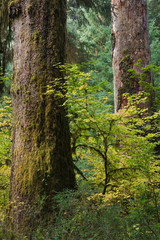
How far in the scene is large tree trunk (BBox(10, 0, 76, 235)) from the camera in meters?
2.68

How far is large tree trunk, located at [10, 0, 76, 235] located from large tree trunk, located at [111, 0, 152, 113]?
209 cm

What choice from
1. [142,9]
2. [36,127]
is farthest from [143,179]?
[142,9]

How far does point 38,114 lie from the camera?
292 cm

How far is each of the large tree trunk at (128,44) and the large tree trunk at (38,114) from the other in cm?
209

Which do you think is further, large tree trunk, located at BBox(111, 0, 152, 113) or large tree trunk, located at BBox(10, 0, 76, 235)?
large tree trunk, located at BBox(111, 0, 152, 113)

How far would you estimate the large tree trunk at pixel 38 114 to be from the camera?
2.68 m

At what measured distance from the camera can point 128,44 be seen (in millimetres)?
5082

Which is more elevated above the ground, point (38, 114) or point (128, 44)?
point (128, 44)

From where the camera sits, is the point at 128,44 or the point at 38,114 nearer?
the point at 38,114

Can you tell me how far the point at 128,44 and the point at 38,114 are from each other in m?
3.20

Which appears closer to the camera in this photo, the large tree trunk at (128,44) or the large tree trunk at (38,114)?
the large tree trunk at (38,114)

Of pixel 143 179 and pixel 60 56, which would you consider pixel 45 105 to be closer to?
pixel 60 56

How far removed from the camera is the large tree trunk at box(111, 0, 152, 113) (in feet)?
16.2

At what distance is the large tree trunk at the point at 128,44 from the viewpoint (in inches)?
194
